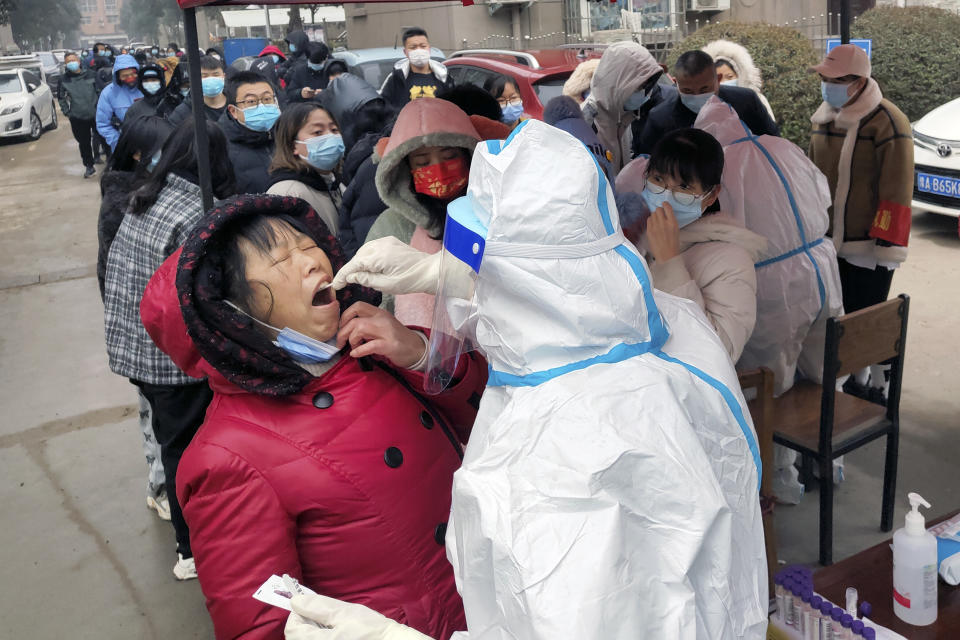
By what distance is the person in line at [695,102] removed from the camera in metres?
4.50

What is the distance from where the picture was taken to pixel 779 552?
10.9 ft

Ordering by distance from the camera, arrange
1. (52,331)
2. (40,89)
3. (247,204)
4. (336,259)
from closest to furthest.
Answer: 1. (247,204)
2. (336,259)
3. (52,331)
4. (40,89)

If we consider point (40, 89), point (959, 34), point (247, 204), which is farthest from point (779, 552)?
point (40, 89)

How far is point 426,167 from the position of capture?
2557 millimetres

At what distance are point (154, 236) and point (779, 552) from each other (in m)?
2.59

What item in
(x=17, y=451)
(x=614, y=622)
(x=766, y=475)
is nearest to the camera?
(x=614, y=622)

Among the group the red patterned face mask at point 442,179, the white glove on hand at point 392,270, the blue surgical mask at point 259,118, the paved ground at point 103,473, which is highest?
the blue surgical mask at point 259,118

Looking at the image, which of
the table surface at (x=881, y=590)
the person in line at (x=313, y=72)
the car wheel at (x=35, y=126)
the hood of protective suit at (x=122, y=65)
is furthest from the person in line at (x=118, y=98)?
the car wheel at (x=35, y=126)

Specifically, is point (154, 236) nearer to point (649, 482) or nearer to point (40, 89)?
point (649, 482)

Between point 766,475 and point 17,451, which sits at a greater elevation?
point 766,475

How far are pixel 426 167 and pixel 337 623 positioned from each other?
1.53 meters

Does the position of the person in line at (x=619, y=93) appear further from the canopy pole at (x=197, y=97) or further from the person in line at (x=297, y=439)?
the person in line at (x=297, y=439)

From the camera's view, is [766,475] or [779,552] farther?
[779,552]

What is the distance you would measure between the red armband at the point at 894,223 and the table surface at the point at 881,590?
1.98 m
